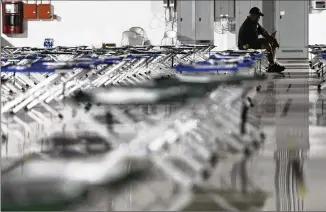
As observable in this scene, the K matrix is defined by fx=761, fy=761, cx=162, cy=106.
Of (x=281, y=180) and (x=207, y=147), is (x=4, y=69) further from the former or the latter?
(x=281, y=180)

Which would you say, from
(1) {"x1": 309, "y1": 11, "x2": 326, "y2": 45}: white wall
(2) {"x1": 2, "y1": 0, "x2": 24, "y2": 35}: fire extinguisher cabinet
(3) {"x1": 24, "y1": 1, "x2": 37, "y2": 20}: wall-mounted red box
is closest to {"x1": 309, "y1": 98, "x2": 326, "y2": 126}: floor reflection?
(2) {"x1": 2, "y1": 0, "x2": 24, "y2": 35}: fire extinguisher cabinet

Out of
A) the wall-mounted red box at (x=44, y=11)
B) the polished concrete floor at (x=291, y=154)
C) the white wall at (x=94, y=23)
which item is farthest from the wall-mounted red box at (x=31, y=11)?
the polished concrete floor at (x=291, y=154)

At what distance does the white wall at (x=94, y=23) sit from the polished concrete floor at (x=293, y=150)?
13.9m

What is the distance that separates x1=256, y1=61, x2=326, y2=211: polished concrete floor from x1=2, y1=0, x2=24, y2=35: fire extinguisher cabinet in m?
14.8

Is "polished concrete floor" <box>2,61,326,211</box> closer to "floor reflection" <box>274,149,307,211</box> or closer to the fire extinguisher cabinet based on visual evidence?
"floor reflection" <box>274,149,307,211</box>

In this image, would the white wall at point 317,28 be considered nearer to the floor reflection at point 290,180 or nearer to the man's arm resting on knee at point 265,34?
the man's arm resting on knee at point 265,34

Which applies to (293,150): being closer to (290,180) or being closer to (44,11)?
(290,180)

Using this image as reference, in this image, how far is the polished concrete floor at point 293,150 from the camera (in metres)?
5.62

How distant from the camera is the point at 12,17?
28844 millimetres

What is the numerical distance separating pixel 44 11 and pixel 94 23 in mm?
1983

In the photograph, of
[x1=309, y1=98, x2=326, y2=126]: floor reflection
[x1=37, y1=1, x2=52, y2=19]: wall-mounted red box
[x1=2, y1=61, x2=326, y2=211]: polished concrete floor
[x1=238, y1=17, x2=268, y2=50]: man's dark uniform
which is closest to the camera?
[x1=2, y1=61, x2=326, y2=211]: polished concrete floor

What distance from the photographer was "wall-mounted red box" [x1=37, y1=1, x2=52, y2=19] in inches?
1159

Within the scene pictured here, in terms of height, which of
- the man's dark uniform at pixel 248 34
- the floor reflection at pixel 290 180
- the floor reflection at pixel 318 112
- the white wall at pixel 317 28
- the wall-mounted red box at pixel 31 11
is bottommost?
the floor reflection at pixel 290 180

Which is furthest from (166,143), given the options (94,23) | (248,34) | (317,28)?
(317,28)
